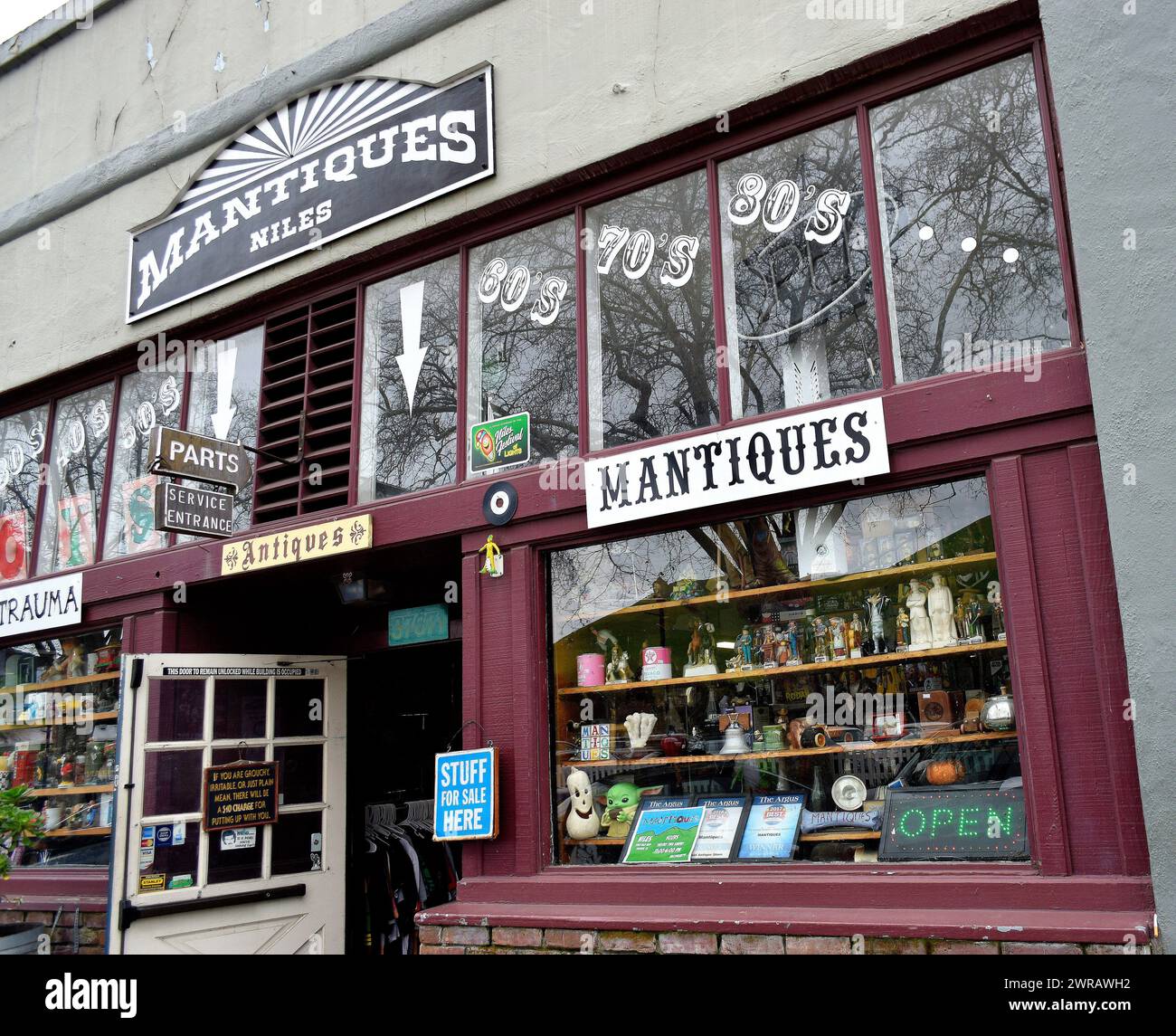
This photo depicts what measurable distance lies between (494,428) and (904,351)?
257 centimetres

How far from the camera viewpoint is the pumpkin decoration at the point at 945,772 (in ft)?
17.2

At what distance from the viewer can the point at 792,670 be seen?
19.3 feet

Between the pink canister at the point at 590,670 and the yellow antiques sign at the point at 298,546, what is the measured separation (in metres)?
1.66

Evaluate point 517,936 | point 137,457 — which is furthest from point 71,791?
point 517,936

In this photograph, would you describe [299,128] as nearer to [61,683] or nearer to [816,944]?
[61,683]

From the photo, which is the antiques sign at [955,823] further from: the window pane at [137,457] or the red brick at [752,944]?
the window pane at [137,457]

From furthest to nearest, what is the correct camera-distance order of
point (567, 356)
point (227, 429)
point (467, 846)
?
point (227, 429)
point (567, 356)
point (467, 846)

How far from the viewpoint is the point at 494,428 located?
693 cm

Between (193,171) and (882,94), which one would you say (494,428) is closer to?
(882,94)

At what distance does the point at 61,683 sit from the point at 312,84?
5088 millimetres

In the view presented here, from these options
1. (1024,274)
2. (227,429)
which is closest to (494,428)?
(227,429)

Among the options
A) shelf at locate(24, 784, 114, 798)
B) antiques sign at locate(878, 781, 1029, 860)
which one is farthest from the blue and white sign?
shelf at locate(24, 784, 114, 798)

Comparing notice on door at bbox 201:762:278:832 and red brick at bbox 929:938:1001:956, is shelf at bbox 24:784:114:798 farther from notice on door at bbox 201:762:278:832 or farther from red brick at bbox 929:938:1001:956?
red brick at bbox 929:938:1001:956

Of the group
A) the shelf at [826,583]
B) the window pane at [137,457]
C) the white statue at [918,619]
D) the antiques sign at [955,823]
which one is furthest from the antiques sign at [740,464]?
the window pane at [137,457]
